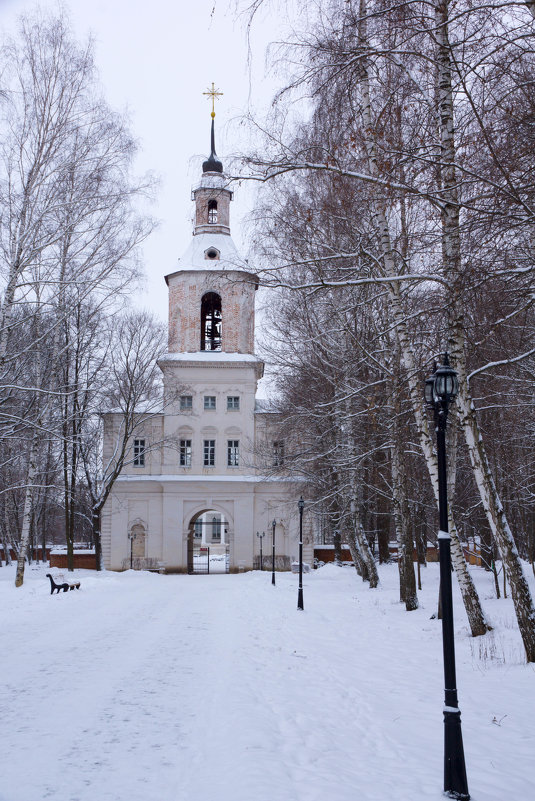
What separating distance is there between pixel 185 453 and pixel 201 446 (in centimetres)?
105

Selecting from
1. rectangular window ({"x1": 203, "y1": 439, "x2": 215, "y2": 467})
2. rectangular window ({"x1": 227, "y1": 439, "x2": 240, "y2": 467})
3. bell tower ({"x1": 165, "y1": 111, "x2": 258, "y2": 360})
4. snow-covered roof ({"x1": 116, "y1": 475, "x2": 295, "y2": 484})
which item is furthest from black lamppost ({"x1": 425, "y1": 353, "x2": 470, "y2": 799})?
rectangular window ({"x1": 203, "y1": 439, "x2": 215, "y2": 467})

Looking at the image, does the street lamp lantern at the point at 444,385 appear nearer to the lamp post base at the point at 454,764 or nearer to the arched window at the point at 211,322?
the lamp post base at the point at 454,764

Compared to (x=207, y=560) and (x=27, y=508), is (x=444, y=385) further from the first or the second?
(x=207, y=560)

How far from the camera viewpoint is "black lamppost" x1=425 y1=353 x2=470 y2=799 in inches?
206

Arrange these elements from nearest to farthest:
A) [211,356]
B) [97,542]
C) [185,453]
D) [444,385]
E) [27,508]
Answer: [444,385] < [27,508] < [97,542] < [211,356] < [185,453]

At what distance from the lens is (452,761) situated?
5.24 meters

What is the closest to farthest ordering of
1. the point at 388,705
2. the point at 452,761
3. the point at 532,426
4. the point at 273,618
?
the point at 452,761, the point at 388,705, the point at 273,618, the point at 532,426

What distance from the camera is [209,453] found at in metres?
44.4

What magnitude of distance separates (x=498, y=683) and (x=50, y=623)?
33.2 ft

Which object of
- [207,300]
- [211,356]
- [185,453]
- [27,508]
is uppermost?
[207,300]

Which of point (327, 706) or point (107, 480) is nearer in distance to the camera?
point (327, 706)

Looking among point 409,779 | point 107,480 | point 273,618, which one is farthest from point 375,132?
point 107,480

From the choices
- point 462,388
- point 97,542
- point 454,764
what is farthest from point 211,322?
point 454,764

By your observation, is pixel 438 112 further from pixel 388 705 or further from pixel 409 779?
pixel 409 779
